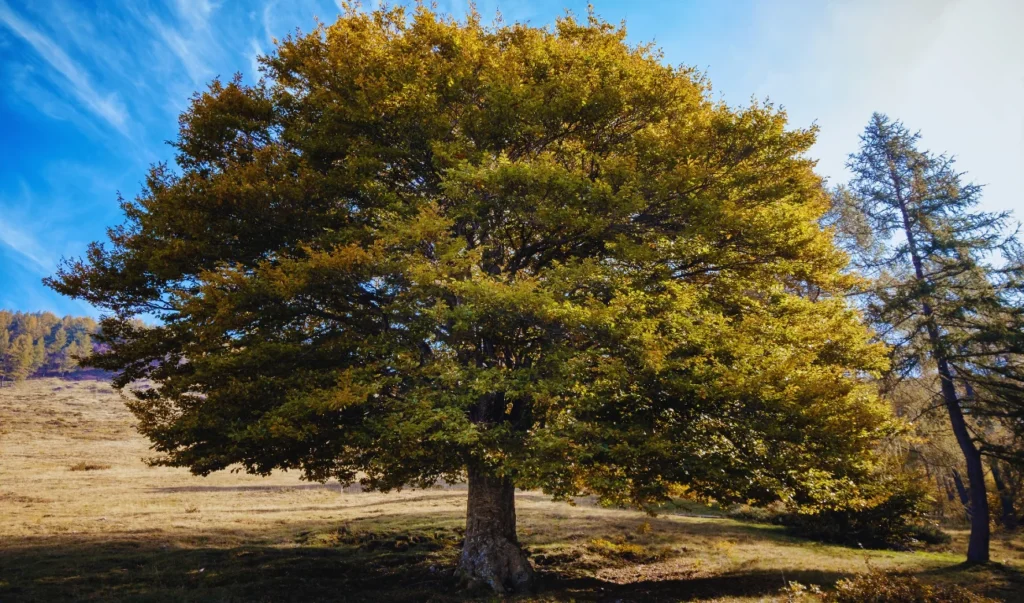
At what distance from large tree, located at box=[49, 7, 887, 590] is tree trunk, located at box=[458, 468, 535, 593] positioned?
0.20ft

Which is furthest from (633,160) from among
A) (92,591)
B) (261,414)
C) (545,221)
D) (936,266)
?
(936,266)

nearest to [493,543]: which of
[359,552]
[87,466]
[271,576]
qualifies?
[271,576]

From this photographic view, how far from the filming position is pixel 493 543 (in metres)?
11.4

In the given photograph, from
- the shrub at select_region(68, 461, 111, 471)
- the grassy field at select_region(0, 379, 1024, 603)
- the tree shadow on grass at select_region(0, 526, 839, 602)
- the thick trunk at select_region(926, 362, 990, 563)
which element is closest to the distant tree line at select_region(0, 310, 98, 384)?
the shrub at select_region(68, 461, 111, 471)

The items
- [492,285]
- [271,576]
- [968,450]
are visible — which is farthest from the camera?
[968,450]

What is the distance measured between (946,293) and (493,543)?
18622mm

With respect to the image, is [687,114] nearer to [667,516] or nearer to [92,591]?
[92,591]

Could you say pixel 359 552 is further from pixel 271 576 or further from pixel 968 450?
pixel 968 450

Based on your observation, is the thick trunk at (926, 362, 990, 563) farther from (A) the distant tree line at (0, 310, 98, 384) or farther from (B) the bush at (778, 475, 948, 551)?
(A) the distant tree line at (0, 310, 98, 384)

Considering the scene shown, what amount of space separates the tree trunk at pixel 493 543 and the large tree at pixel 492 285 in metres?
0.06

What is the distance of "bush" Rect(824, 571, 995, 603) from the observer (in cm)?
811

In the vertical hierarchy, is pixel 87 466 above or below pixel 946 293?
below

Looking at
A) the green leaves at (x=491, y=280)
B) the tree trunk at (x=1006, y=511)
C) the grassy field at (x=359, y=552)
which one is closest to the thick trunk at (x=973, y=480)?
the grassy field at (x=359, y=552)

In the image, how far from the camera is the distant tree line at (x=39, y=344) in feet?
379
